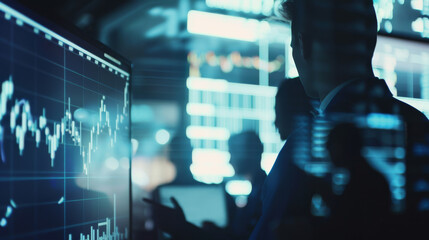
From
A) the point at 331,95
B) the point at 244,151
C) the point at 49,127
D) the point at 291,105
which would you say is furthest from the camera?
the point at 244,151

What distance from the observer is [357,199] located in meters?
0.79

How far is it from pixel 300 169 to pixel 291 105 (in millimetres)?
641

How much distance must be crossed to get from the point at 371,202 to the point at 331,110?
0.20 meters

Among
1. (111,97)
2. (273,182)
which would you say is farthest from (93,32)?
(273,182)

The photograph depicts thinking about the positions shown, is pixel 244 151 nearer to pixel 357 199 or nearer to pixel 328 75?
pixel 328 75

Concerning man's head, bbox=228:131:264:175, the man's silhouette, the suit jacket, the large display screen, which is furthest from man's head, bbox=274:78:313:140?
man's head, bbox=228:131:264:175

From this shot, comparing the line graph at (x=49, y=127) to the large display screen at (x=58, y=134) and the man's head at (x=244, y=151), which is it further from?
the man's head at (x=244, y=151)

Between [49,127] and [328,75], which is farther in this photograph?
[328,75]

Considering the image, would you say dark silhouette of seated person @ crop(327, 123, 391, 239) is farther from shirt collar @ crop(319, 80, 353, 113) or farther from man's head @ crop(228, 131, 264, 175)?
man's head @ crop(228, 131, 264, 175)

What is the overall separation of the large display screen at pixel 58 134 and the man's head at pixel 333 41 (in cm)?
43

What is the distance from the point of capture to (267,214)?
0.86 meters

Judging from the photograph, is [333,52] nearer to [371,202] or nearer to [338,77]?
[338,77]

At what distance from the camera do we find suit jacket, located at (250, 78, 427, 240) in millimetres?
813

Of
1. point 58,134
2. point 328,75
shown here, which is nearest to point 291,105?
point 328,75
